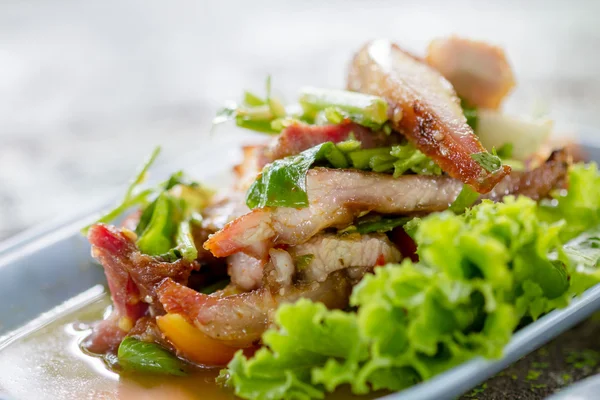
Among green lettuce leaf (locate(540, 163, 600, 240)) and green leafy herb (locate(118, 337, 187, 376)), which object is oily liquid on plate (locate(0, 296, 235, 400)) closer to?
green leafy herb (locate(118, 337, 187, 376))

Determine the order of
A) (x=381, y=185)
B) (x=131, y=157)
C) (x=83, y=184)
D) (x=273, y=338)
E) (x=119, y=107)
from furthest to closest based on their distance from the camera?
(x=119, y=107) < (x=131, y=157) < (x=83, y=184) < (x=381, y=185) < (x=273, y=338)

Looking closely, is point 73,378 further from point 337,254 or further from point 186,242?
point 337,254

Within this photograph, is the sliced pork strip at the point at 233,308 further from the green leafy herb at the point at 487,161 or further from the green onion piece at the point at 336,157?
the green leafy herb at the point at 487,161

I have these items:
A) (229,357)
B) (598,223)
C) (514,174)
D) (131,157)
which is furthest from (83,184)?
(598,223)

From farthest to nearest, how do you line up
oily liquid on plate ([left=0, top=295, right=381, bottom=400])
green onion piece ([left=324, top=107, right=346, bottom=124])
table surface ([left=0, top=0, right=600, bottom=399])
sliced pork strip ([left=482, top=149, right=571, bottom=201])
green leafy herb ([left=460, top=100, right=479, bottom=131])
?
table surface ([left=0, top=0, right=600, bottom=399]) → green leafy herb ([left=460, top=100, right=479, bottom=131]) → sliced pork strip ([left=482, top=149, right=571, bottom=201]) → green onion piece ([left=324, top=107, right=346, bottom=124]) → oily liquid on plate ([left=0, top=295, right=381, bottom=400])

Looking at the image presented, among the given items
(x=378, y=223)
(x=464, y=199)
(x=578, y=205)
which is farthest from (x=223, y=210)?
(x=578, y=205)

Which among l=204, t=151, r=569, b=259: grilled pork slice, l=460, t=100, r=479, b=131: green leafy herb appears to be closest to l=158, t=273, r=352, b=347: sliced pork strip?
l=204, t=151, r=569, b=259: grilled pork slice

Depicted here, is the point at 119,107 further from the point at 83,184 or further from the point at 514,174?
the point at 514,174
